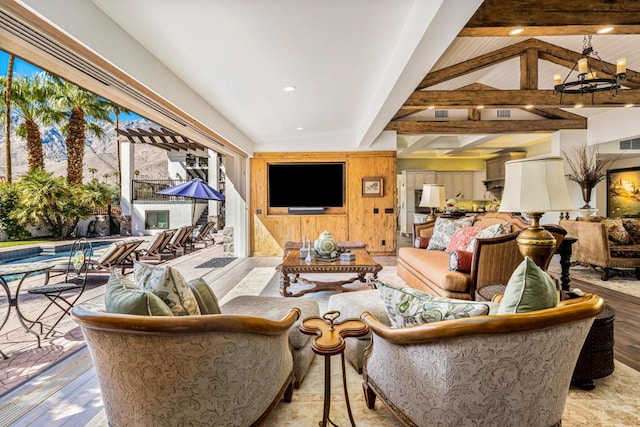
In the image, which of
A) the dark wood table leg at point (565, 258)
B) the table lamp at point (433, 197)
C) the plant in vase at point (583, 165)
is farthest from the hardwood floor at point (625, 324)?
the plant in vase at point (583, 165)

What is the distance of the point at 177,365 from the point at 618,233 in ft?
18.9

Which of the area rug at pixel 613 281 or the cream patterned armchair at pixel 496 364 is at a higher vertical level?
the cream patterned armchair at pixel 496 364

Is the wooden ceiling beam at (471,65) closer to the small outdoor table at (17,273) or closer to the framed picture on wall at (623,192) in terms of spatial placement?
the small outdoor table at (17,273)

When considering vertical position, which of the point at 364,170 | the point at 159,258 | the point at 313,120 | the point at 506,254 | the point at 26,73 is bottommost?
the point at 159,258

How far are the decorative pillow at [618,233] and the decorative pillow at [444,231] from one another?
7.20 feet

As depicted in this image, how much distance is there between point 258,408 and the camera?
1214mm

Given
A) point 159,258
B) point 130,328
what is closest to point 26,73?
point 159,258

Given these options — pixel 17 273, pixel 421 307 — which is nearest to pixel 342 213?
pixel 17 273

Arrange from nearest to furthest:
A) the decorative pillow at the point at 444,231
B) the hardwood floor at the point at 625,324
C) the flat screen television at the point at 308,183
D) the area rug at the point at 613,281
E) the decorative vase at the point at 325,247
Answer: the hardwood floor at the point at 625,324 < the decorative vase at the point at 325,247 < the area rug at the point at 613,281 < the decorative pillow at the point at 444,231 < the flat screen television at the point at 308,183

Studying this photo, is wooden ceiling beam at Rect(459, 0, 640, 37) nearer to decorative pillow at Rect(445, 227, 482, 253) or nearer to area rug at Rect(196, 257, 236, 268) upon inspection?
decorative pillow at Rect(445, 227, 482, 253)

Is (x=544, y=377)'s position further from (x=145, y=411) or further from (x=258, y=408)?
(x=145, y=411)

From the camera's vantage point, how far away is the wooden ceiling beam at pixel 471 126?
598cm

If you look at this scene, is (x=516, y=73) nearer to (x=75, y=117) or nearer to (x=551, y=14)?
(x=551, y=14)

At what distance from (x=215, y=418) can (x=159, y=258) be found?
555cm
